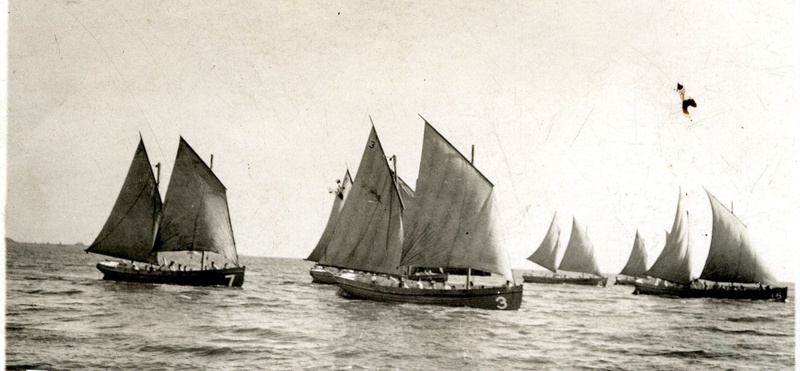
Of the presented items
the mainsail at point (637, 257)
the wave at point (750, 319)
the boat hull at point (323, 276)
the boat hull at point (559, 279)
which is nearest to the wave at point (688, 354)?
the wave at point (750, 319)

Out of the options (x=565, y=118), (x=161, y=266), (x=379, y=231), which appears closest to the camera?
(x=565, y=118)

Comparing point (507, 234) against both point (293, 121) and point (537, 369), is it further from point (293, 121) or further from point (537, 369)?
point (293, 121)

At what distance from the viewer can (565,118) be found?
7359mm

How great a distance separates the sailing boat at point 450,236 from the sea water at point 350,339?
142 cm

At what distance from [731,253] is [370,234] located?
20.7 feet

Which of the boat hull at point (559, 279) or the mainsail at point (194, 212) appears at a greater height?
the mainsail at point (194, 212)

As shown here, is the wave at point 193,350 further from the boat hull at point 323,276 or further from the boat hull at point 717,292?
the boat hull at point 323,276

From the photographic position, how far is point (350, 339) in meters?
7.76

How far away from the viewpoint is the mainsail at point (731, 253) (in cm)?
714

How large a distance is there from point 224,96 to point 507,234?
3.94 m

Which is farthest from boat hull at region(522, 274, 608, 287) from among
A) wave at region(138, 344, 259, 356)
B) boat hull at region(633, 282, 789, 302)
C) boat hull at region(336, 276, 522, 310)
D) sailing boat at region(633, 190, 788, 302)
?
wave at region(138, 344, 259, 356)

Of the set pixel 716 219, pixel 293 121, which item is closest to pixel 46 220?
pixel 293 121

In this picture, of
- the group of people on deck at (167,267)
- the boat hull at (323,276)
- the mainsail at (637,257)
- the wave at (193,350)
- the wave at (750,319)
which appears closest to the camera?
the wave at (193,350)

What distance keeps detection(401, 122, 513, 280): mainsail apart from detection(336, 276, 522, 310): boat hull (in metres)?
0.63
